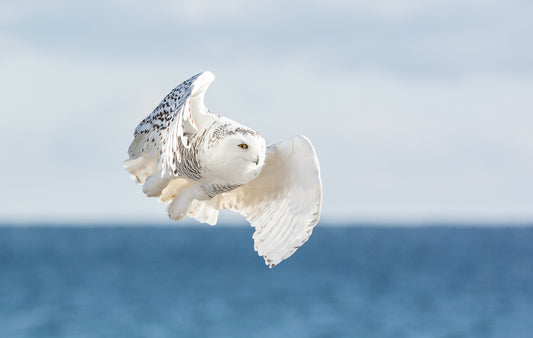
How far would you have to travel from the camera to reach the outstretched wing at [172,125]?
4.39 metres

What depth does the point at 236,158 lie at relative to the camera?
4512 mm

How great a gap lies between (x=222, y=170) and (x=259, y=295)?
29.0 m

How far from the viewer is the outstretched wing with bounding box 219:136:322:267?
5.04 metres

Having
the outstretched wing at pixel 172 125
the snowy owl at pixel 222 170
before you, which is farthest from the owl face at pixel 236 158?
the outstretched wing at pixel 172 125

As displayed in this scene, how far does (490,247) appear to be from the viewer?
66.9 metres

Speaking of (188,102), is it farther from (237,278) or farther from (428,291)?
(237,278)

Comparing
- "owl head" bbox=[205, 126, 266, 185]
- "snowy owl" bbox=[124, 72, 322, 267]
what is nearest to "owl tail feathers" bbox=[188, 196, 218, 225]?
"snowy owl" bbox=[124, 72, 322, 267]

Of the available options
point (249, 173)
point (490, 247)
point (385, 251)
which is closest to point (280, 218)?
point (249, 173)

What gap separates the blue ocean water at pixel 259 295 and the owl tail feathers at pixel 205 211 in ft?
64.7

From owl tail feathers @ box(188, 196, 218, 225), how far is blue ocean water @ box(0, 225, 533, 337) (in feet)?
64.7

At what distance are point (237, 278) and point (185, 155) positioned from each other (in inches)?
1383

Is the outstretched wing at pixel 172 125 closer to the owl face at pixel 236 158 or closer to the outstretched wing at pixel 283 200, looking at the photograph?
the owl face at pixel 236 158

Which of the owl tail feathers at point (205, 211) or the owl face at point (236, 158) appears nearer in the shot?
the owl face at point (236, 158)

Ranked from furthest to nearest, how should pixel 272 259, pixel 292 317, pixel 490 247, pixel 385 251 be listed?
pixel 490 247, pixel 385 251, pixel 292 317, pixel 272 259
